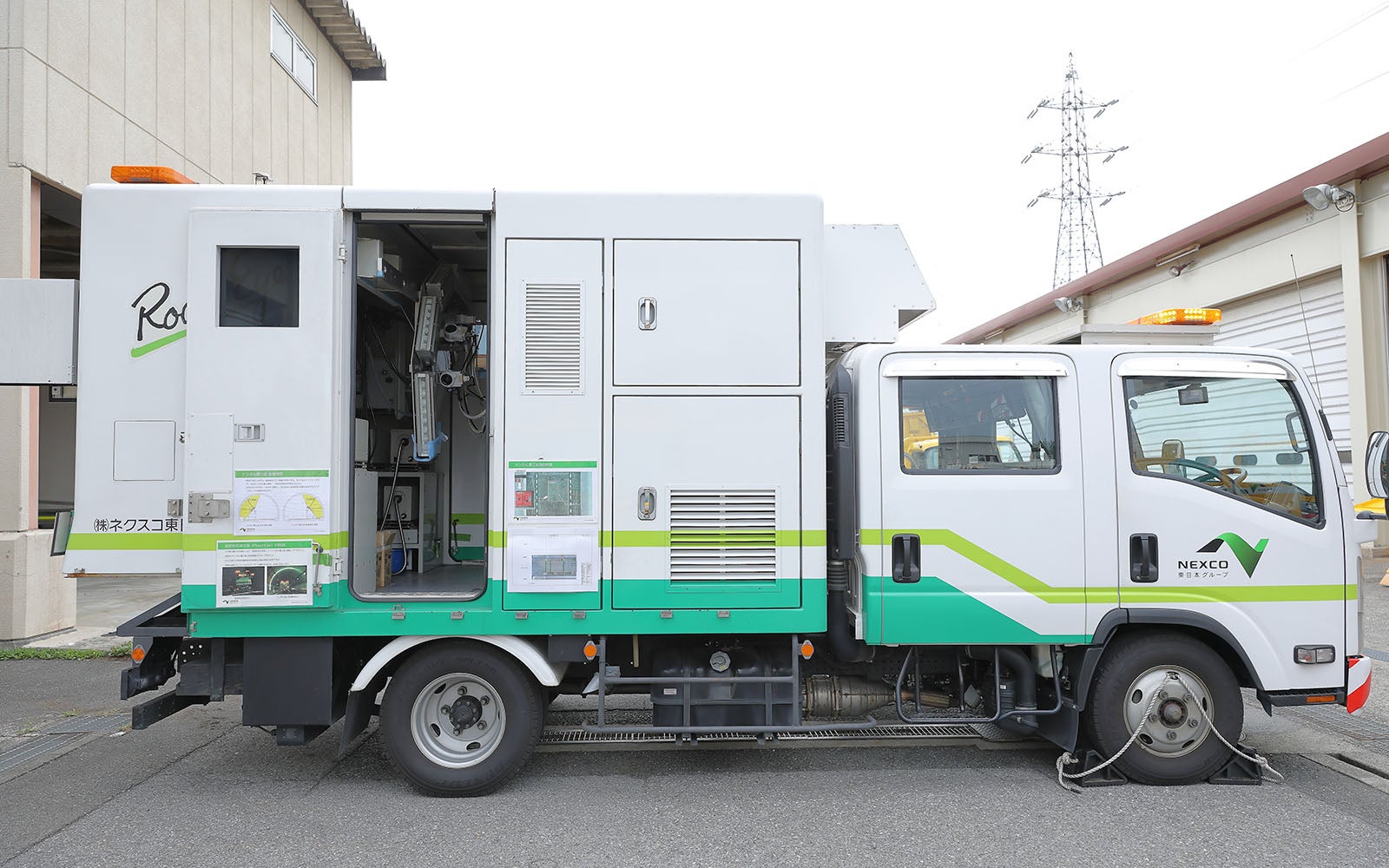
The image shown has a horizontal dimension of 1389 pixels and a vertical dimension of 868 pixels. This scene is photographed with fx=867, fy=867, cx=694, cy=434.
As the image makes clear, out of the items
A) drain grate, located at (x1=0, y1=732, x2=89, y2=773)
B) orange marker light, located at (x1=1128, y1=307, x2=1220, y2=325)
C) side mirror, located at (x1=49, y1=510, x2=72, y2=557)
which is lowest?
drain grate, located at (x1=0, y1=732, x2=89, y2=773)

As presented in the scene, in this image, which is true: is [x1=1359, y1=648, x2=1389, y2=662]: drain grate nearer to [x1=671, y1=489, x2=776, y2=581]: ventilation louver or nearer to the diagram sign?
[x1=671, y1=489, x2=776, y2=581]: ventilation louver

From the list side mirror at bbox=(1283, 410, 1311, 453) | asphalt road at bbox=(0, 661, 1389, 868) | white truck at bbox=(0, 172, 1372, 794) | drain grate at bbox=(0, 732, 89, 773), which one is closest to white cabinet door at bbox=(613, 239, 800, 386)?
white truck at bbox=(0, 172, 1372, 794)

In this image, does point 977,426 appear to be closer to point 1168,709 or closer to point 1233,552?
point 1233,552

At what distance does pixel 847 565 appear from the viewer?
4.82 metres

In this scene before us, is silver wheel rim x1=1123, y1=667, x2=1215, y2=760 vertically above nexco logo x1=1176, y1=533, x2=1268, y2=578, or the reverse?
nexco logo x1=1176, y1=533, x2=1268, y2=578

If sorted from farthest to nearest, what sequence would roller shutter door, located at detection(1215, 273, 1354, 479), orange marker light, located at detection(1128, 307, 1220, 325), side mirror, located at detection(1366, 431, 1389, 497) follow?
roller shutter door, located at detection(1215, 273, 1354, 479) → orange marker light, located at detection(1128, 307, 1220, 325) → side mirror, located at detection(1366, 431, 1389, 497)

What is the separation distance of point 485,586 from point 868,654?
6.96 feet

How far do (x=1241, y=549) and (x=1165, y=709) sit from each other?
3.10 ft

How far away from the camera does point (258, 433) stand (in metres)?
4.40

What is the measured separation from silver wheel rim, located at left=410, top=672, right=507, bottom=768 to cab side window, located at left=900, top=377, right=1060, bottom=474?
8.40 ft

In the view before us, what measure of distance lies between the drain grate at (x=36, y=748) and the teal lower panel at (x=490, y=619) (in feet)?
6.69

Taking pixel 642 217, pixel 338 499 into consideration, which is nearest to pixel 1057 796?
pixel 642 217

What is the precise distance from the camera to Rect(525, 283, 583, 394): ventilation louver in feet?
14.8

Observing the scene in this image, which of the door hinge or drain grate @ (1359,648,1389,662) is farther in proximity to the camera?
drain grate @ (1359,648,1389,662)
